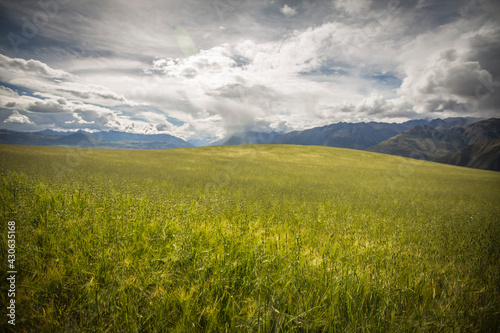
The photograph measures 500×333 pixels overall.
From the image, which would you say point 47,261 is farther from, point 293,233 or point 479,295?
point 479,295

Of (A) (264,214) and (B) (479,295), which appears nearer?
(B) (479,295)

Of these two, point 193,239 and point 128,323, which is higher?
point 193,239

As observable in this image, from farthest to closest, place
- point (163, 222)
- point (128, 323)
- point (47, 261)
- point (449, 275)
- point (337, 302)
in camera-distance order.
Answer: point (163, 222)
point (449, 275)
point (47, 261)
point (337, 302)
point (128, 323)

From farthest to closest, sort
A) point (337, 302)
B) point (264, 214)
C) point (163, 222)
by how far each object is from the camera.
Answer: point (264, 214), point (163, 222), point (337, 302)

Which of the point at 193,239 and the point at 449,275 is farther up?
the point at 193,239

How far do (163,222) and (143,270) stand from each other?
1.71m

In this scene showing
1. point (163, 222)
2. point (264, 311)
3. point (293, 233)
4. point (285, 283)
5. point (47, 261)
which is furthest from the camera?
point (293, 233)

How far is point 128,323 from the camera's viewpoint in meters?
2.29

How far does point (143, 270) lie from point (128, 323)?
85 cm

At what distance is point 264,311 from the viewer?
248 cm

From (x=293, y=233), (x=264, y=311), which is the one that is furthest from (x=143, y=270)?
(x=293, y=233)

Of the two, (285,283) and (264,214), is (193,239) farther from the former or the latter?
(264,214)

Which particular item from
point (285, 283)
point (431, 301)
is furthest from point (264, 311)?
point (431, 301)

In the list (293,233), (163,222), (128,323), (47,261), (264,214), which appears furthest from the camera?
(264,214)
